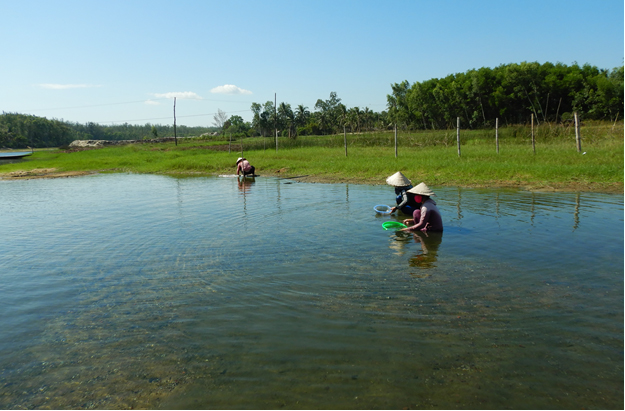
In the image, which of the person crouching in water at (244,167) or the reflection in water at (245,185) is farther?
the person crouching in water at (244,167)

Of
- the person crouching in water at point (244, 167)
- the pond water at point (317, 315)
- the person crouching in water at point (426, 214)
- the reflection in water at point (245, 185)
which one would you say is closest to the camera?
the pond water at point (317, 315)

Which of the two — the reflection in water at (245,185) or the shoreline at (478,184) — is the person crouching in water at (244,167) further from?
the shoreline at (478,184)

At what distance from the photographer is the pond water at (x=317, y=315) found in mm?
3740

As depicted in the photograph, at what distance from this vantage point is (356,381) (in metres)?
3.82

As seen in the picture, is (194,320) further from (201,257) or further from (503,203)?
(503,203)

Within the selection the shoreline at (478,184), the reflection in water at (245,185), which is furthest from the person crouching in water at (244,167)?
the shoreline at (478,184)

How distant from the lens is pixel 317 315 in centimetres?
516

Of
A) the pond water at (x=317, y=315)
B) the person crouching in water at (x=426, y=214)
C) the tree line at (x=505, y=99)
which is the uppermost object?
the tree line at (x=505, y=99)

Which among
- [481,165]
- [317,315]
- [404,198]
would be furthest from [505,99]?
[317,315]

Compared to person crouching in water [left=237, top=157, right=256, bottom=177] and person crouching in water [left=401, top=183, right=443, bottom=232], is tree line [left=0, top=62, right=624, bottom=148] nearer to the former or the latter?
person crouching in water [left=237, top=157, right=256, bottom=177]

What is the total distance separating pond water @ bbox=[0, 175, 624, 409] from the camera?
3.74m

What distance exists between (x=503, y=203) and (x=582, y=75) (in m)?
57.1

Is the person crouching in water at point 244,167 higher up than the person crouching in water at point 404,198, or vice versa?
the person crouching in water at point 244,167

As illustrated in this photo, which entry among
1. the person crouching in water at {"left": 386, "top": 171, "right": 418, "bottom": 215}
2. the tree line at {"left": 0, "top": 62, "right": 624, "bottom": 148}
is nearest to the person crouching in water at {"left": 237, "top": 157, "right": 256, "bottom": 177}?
the person crouching in water at {"left": 386, "top": 171, "right": 418, "bottom": 215}
